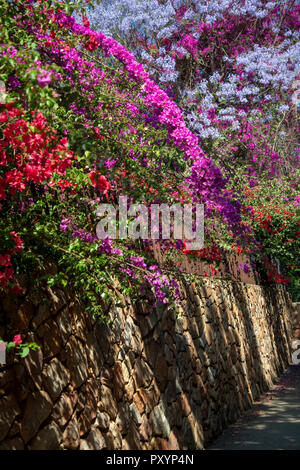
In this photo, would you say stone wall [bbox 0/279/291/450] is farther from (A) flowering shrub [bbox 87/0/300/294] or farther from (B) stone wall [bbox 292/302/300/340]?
(B) stone wall [bbox 292/302/300/340]

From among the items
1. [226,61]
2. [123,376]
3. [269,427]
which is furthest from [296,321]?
[123,376]

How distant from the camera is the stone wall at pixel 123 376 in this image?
3023mm

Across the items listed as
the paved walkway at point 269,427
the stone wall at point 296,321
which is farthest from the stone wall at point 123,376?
the stone wall at point 296,321

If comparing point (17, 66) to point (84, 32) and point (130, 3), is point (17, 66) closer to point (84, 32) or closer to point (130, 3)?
point (84, 32)

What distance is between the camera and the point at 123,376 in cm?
427

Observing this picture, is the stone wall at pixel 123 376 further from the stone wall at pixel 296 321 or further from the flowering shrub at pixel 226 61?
the stone wall at pixel 296 321

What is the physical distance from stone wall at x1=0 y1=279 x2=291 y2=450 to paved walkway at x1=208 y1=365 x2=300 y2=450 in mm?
218

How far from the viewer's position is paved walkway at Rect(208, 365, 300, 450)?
19.4 feet

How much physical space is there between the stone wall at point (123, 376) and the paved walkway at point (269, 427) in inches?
8.6

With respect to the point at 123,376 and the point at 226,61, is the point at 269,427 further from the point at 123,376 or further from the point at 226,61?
the point at 226,61

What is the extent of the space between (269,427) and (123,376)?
3.58 metres

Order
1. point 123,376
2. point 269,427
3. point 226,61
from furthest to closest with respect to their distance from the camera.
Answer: point 226,61 → point 269,427 → point 123,376

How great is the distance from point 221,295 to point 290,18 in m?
10.1

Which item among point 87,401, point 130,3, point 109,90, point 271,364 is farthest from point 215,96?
point 87,401
